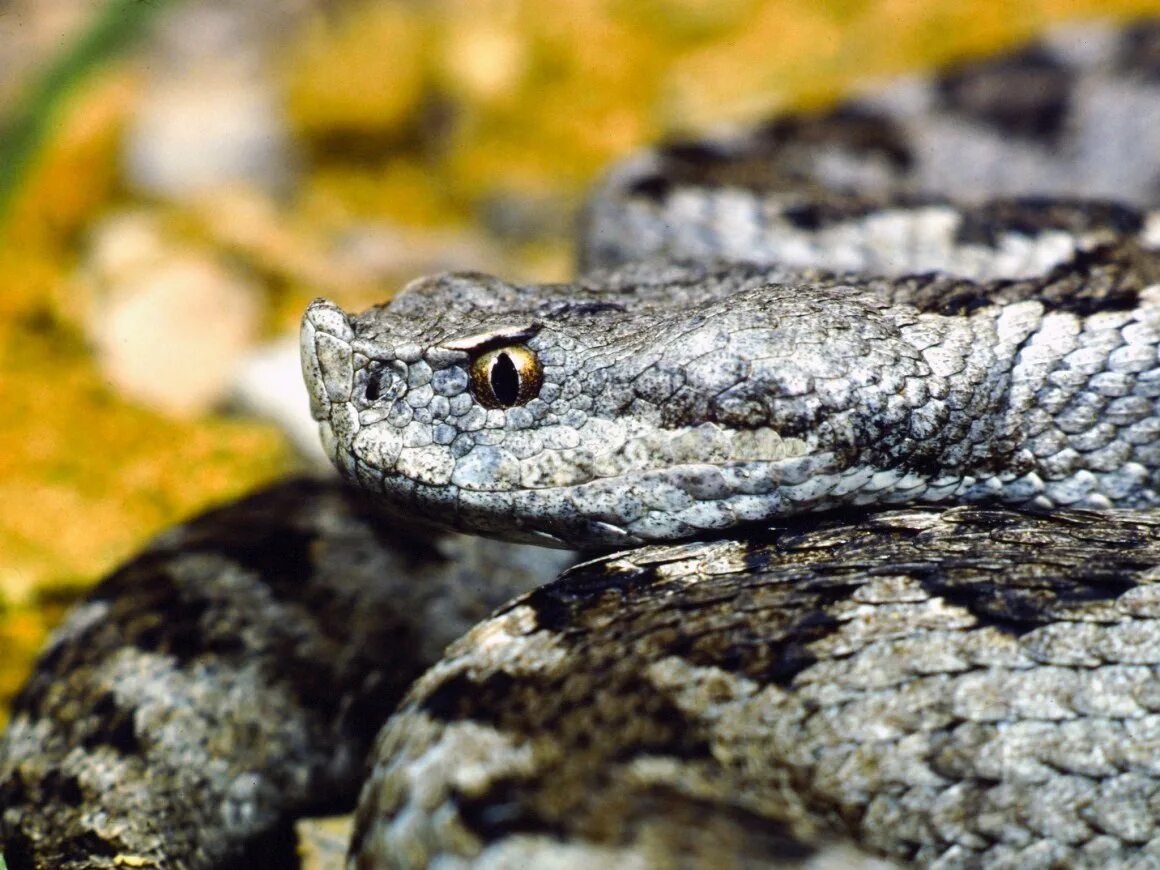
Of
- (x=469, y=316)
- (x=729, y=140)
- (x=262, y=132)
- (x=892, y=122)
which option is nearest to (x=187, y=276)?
(x=262, y=132)

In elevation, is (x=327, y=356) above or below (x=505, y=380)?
above

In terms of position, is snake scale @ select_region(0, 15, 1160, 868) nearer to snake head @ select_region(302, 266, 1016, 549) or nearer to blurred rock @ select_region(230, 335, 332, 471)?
snake head @ select_region(302, 266, 1016, 549)

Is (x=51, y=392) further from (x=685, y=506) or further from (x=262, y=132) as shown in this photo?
(x=685, y=506)

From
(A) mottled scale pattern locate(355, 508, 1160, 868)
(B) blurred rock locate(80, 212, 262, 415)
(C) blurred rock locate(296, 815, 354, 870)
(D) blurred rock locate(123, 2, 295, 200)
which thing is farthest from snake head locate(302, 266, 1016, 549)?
(D) blurred rock locate(123, 2, 295, 200)

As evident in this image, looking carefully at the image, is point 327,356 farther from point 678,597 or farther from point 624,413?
point 678,597

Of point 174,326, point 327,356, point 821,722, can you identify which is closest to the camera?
point 821,722

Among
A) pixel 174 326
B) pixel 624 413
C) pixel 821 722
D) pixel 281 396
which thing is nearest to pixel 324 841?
pixel 624 413
